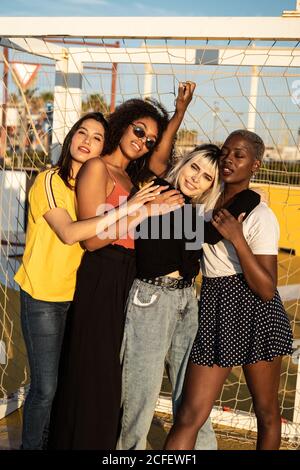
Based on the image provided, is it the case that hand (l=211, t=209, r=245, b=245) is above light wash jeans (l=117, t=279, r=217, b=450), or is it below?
above

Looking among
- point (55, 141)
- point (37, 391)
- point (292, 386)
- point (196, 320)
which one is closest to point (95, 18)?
point (55, 141)

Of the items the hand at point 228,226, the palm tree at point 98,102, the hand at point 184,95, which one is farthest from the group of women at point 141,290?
the palm tree at point 98,102

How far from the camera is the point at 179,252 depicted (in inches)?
93.0

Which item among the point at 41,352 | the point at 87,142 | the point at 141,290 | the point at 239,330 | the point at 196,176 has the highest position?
the point at 87,142

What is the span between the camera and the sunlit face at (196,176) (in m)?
2.42

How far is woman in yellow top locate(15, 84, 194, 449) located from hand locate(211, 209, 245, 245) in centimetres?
61

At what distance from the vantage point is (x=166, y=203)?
2.35 meters

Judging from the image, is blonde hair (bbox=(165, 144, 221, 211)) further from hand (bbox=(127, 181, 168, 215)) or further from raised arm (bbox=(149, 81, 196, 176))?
raised arm (bbox=(149, 81, 196, 176))

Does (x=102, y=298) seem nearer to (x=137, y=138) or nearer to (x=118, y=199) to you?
(x=118, y=199)

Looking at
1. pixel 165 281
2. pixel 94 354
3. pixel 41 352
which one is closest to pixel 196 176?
pixel 165 281

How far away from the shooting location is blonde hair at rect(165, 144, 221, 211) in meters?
2.43

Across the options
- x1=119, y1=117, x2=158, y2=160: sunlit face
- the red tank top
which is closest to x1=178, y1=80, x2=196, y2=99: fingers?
x1=119, y1=117, x2=158, y2=160: sunlit face

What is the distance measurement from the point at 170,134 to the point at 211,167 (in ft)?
1.33
